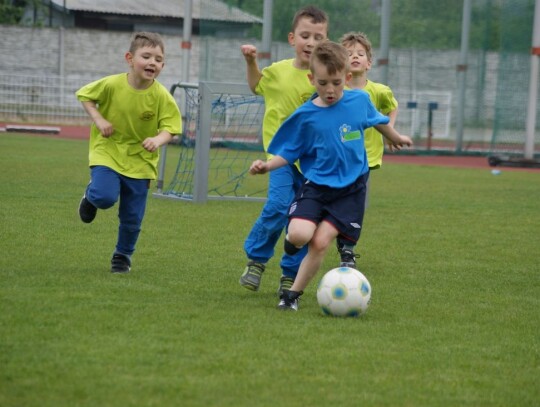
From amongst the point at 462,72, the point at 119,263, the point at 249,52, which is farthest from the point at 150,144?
the point at 462,72

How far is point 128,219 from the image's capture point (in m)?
7.64

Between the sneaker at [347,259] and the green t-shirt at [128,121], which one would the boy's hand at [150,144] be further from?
the sneaker at [347,259]

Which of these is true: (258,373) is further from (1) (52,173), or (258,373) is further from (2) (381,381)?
(1) (52,173)

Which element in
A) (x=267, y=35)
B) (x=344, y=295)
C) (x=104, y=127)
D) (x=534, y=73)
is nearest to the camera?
(x=344, y=295)

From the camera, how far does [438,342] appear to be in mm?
5742

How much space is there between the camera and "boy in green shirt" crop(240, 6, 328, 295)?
276 inches

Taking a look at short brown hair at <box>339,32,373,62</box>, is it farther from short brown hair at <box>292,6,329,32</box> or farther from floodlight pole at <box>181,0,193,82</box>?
floodlight pole at <box>181,0,193,82</box>

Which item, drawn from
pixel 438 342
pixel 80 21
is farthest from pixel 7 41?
pixel 438 342

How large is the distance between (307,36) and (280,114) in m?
0.54

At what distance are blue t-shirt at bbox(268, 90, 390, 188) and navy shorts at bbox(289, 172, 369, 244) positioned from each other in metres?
0.06

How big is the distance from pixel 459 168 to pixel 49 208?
457 inches

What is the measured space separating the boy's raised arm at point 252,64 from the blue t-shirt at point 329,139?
65cm

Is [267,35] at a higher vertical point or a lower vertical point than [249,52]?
higher

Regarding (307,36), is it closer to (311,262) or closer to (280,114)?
(280,114)
